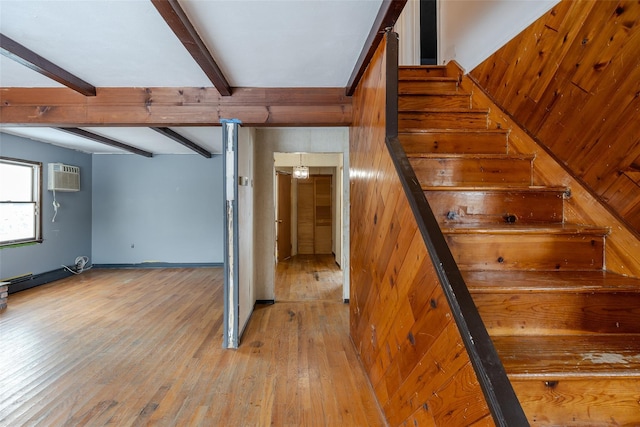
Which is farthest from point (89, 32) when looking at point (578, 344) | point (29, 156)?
point (29, 156)

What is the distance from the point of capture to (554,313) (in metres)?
1.27

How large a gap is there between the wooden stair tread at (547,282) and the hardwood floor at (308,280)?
2.97 metres

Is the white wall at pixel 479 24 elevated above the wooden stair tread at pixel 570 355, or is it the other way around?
the white wall at pixel 479 24

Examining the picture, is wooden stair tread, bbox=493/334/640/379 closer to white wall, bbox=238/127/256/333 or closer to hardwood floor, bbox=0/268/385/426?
hardwood floor, bbox=0/268/385/426

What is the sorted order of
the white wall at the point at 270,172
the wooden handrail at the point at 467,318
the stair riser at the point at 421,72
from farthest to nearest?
the white wall at the point at 270,172 → the stair riser at the point at 421,72 → the wooden handrail at the point at 467,318

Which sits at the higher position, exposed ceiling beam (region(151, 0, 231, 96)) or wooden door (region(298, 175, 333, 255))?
exposed ceiling beam (region(151, 0, 231, 96))

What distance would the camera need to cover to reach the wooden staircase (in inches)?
39.9

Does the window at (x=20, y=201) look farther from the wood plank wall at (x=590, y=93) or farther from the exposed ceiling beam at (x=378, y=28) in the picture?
the wood plank wall at (x=590, y=93)

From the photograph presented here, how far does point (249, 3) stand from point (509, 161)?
1.73 metres

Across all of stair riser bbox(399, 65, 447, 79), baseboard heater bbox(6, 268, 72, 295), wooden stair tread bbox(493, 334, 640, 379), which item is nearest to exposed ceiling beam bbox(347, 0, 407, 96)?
stair riser bbox(399, 65, 447, 79)

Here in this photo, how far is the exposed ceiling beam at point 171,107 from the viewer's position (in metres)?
2.76

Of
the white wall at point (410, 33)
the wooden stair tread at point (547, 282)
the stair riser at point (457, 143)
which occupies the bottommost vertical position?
the wooden stair tread at point (547, 282)

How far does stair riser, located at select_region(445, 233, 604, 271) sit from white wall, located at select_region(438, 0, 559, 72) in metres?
1.40

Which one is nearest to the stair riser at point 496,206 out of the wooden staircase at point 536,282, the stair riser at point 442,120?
the wooden staircase at point 536,282
